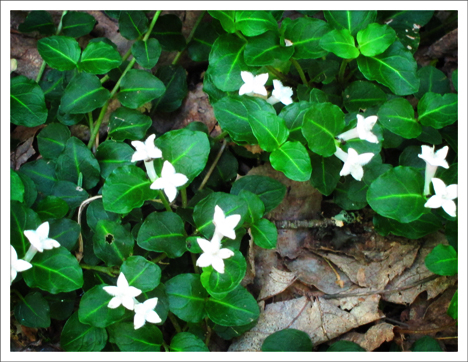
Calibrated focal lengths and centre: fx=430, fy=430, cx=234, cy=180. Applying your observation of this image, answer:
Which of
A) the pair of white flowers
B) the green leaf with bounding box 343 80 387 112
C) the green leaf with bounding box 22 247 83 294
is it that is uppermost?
the green leaf with bounding box 343 80 387 112

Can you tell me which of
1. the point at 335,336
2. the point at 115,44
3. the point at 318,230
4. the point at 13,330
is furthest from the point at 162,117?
the point at 335,336

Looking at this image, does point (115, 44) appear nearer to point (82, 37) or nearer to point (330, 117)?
point (82, 37)

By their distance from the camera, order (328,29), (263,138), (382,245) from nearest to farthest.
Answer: (263,138), (328,29), (382,245)

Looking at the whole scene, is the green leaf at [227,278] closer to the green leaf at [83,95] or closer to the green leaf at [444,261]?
the green leaf at [444,261]

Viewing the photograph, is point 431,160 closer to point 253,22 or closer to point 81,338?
point 253,22

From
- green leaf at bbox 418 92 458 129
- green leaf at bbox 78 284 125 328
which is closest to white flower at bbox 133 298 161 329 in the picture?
green leaf at bbox 78 284 125 328

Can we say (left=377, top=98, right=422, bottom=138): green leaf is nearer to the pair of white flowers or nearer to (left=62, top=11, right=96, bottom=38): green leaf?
the pair of white flowers

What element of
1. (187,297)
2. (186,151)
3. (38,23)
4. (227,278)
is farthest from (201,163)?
(38,23)
